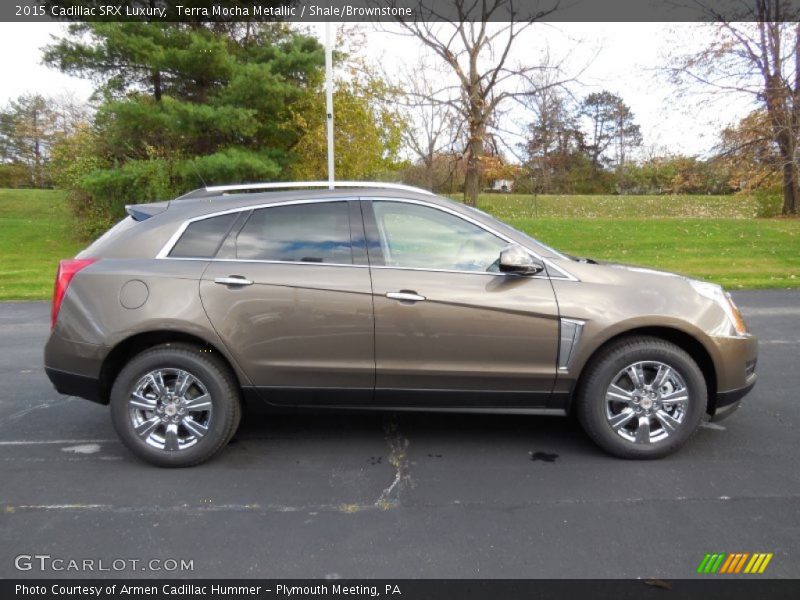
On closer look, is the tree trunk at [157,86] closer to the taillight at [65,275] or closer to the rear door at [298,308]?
the taillight at [65,275]

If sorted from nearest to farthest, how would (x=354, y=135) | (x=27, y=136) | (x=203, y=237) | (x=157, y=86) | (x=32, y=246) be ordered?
(x=203, y=237), (x=354, y=135), (x=157, y=86), (x=32, y=246), (x=27, y=136)

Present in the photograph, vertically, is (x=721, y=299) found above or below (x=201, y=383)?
above

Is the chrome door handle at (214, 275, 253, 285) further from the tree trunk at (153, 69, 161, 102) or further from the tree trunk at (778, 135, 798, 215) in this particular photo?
the tree trunk at (778, 135, 798, 215)

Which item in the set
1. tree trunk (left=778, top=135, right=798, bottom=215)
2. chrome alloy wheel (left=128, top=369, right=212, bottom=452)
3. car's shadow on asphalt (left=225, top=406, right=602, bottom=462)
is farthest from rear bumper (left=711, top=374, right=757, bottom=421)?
tree trunk (left=778, top=135, right=798, bottom=215)

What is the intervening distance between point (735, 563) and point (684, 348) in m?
1.44

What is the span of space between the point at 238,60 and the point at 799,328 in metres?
15.8

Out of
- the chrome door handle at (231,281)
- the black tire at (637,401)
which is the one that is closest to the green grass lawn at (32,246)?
the chrome door handle at (231,281)

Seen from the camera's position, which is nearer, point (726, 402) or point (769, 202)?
point (726, 402)

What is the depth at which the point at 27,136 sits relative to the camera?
51.4 metres

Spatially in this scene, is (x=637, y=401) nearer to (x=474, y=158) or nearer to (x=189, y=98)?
(x=189, y=98)

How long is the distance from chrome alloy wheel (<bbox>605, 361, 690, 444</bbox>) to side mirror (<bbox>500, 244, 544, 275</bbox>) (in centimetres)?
85

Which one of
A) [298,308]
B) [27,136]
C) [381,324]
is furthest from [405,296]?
[27,136]
